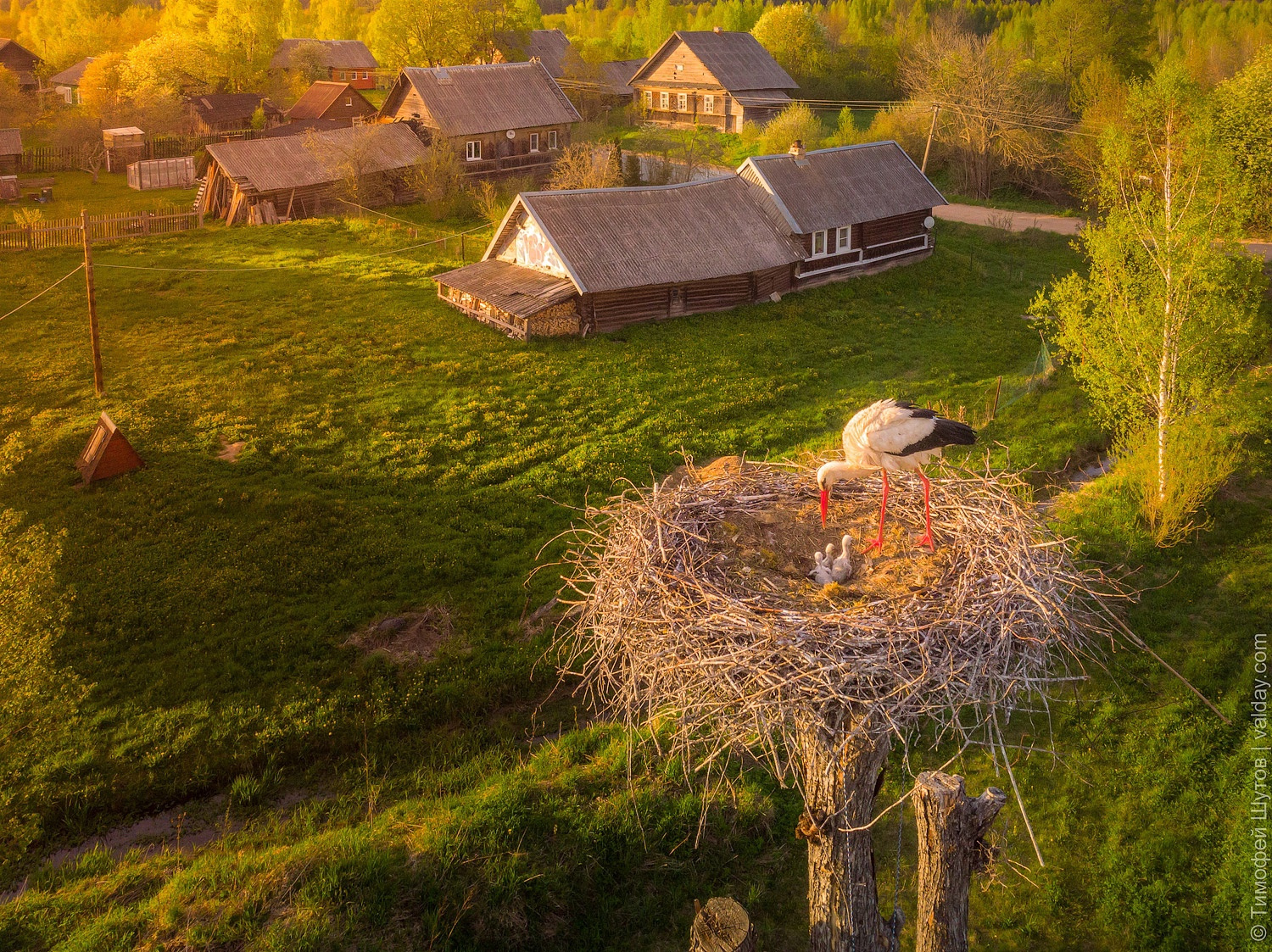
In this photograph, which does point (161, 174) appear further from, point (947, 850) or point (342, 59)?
point (947, 850)

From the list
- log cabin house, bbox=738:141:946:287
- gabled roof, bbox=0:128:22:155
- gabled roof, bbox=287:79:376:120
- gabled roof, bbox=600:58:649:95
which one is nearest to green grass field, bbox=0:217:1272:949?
log cabin house, bbox=738:141:946:287

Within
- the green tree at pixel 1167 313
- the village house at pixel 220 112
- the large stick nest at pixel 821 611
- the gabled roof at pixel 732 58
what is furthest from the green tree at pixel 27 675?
the gabled roof at pixel 732 58

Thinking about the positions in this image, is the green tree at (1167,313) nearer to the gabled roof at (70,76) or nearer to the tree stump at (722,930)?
the tree stump at (722,930)

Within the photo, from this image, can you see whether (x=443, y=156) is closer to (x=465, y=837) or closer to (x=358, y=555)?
(x=358, y=555)

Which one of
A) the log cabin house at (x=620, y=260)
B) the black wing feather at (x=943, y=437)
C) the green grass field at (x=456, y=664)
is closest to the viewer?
the black wing feather at (x=943, y=437)

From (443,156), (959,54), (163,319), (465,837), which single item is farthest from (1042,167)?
(465,837)

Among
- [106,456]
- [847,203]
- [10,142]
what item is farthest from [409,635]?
[10,142]
